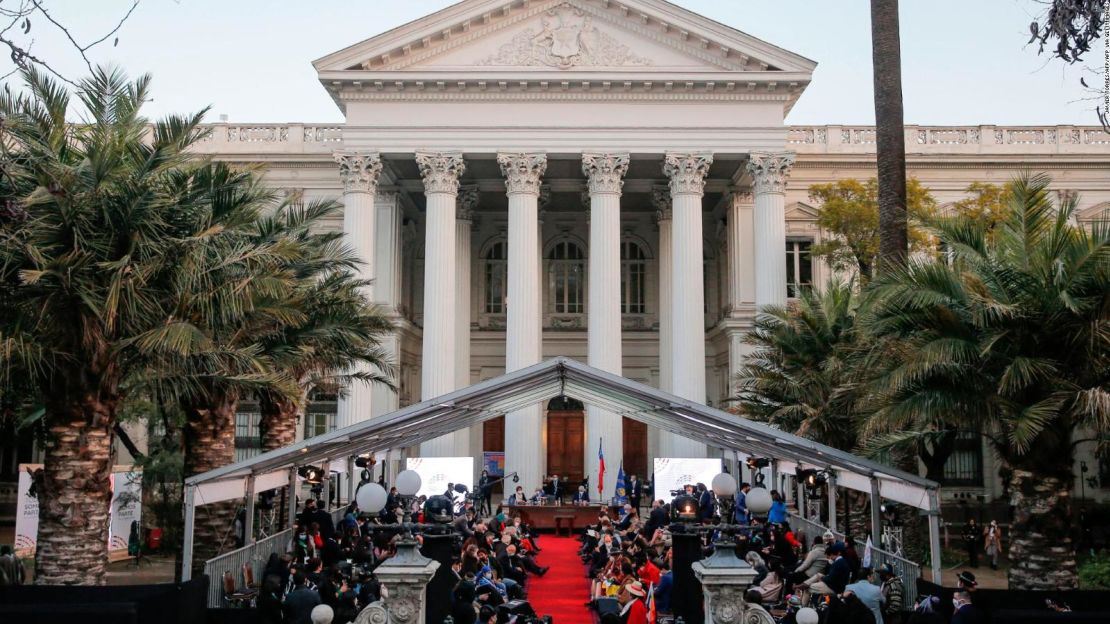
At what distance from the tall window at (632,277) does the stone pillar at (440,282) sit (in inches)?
439

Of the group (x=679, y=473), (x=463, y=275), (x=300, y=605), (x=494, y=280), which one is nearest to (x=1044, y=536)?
(x=300, y=605)

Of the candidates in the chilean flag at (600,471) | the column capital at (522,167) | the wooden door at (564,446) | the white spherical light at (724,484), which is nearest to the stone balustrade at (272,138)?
the column capital at (522,167)

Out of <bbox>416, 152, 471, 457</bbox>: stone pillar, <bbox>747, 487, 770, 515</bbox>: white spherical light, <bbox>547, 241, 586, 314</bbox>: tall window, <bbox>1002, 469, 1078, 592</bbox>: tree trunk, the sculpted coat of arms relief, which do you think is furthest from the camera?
<bbox>547, 241, 586, 314</bbox>: tall window

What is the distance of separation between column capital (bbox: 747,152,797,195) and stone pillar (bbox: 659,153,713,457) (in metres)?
1.63

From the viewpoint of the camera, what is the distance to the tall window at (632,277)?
44188 mm

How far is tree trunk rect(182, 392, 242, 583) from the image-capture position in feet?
58.2

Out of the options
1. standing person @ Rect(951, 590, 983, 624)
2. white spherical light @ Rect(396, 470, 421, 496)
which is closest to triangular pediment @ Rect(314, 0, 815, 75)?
white spherical light @ Rect(396, 470, 421, 496)

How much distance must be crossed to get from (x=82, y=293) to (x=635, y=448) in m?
31.8

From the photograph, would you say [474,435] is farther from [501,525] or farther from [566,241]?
[501,525]

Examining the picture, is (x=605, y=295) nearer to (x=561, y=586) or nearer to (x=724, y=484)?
(x=561, y=586)

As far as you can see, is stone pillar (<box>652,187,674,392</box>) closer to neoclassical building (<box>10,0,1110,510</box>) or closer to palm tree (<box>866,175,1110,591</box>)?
neoclassical building (<box>10,0,1110,510</box>)

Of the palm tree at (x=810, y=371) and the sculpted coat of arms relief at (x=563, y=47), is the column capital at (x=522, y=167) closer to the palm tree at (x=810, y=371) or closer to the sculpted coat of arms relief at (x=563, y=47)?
the sculpted coat of arms relief at (x=563, y=47)

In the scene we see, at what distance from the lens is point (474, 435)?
42.6 metres

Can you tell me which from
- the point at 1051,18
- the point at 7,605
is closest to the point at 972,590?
the point at 1051,18
